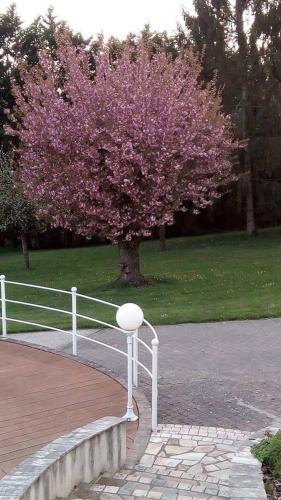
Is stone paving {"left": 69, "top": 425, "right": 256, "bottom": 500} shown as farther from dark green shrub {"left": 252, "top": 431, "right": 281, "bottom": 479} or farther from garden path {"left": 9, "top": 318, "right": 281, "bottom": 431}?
garden path {"left": 9, "top": 318, "right": 281, "bottom": 431}

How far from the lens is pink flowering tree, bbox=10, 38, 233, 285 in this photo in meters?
14.0

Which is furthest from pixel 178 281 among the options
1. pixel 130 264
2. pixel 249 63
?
pixel 249 63

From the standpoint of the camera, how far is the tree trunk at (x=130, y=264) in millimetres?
15648

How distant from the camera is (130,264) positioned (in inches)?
622

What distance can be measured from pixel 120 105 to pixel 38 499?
38.6ft

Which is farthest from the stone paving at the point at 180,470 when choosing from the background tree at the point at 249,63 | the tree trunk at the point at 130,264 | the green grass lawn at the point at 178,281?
the background tree at the point at 249,63

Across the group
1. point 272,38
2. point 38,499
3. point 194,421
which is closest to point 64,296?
point 194,421

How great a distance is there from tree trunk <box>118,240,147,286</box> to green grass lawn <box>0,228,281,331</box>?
1.22 feet

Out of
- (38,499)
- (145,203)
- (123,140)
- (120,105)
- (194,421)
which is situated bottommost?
(194,421)

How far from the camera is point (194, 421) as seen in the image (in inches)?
224

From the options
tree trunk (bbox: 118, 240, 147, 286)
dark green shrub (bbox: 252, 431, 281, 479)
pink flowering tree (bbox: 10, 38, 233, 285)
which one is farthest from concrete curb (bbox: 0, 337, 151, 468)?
tree trunk (bbox: 118, 240, 147, 286)

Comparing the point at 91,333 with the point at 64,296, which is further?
the point at 64,296

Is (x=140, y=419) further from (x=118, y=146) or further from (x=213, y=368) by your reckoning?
(x=118, y=146)

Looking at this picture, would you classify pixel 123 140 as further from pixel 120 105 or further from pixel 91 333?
pixel 91 333
